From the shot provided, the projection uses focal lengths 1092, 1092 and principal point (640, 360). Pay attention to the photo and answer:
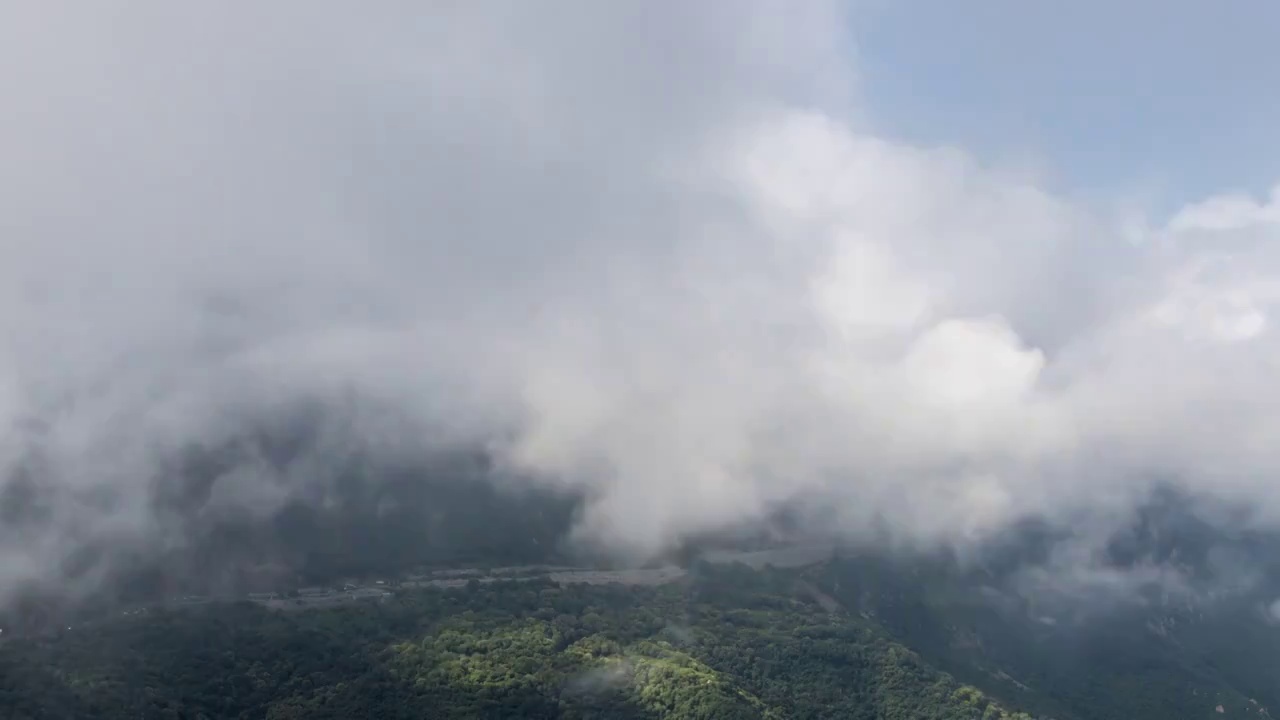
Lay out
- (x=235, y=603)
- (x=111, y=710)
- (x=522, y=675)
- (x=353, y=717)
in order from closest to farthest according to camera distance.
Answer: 1. (x=111, y=710)
2. (x=353, y=717)
3. (x=522, y=675)
4. (x=235, y=603)

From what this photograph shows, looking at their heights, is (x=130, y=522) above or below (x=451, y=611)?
above

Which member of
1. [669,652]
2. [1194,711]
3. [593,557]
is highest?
[593,557]

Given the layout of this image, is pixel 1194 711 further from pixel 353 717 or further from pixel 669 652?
pixel 353 717

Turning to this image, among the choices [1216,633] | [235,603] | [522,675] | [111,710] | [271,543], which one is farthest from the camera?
[1216,633]

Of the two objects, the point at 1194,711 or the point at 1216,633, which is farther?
the point at 1216,633

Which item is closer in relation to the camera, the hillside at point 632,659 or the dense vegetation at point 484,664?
the dense vegetation at point 484,664

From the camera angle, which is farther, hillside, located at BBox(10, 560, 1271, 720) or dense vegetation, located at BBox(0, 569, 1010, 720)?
hillside, located at BBox(10, 560, 1271, 720)

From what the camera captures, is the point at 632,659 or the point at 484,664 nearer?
the point at 484,664

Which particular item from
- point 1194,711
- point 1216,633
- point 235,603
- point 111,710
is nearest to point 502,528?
point 235,603
